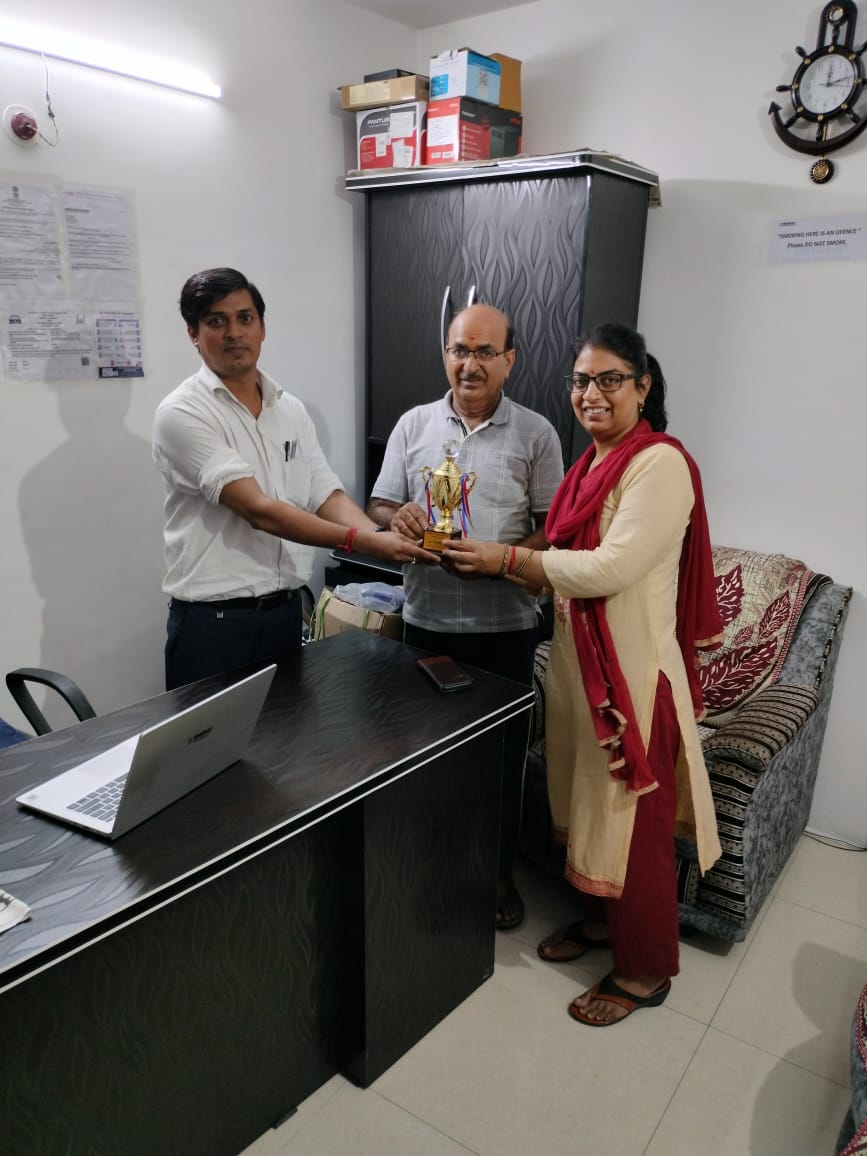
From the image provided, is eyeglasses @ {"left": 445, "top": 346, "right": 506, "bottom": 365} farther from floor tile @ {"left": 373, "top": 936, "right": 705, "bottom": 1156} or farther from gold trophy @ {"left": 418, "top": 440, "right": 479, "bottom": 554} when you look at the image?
floor tile @ {"left": 373, "top": 936, "right": 705, "bottom": 1156}

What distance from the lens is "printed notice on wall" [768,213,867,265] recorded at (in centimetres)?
252

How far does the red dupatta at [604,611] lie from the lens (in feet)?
5.86

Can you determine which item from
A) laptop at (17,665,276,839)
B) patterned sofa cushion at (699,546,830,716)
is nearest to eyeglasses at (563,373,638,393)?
laptop at (17,665,276,839)

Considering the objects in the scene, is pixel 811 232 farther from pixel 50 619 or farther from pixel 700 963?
pixel 50 619

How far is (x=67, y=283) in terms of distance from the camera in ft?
8.09

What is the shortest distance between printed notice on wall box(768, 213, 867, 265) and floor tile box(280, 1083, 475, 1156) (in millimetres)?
2584

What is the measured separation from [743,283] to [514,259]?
76 cm

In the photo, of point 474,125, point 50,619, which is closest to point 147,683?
point 50,619

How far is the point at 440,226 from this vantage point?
9.82 feet

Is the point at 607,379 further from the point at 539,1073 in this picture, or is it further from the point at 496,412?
the point at 539,1073

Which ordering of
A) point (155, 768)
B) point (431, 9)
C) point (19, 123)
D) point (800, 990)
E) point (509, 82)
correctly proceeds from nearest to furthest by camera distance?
point (155, 768) < point (800, 990) < point (19, 123) < point (509, 82) < point (431, 9)

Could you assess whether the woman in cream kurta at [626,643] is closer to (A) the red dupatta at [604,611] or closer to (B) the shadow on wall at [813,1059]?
(A) the red dupatta at [604,611]

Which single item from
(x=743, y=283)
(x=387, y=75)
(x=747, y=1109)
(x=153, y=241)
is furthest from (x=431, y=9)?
(x=747, y=1109)

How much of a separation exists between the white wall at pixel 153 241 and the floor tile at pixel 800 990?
2085mm
